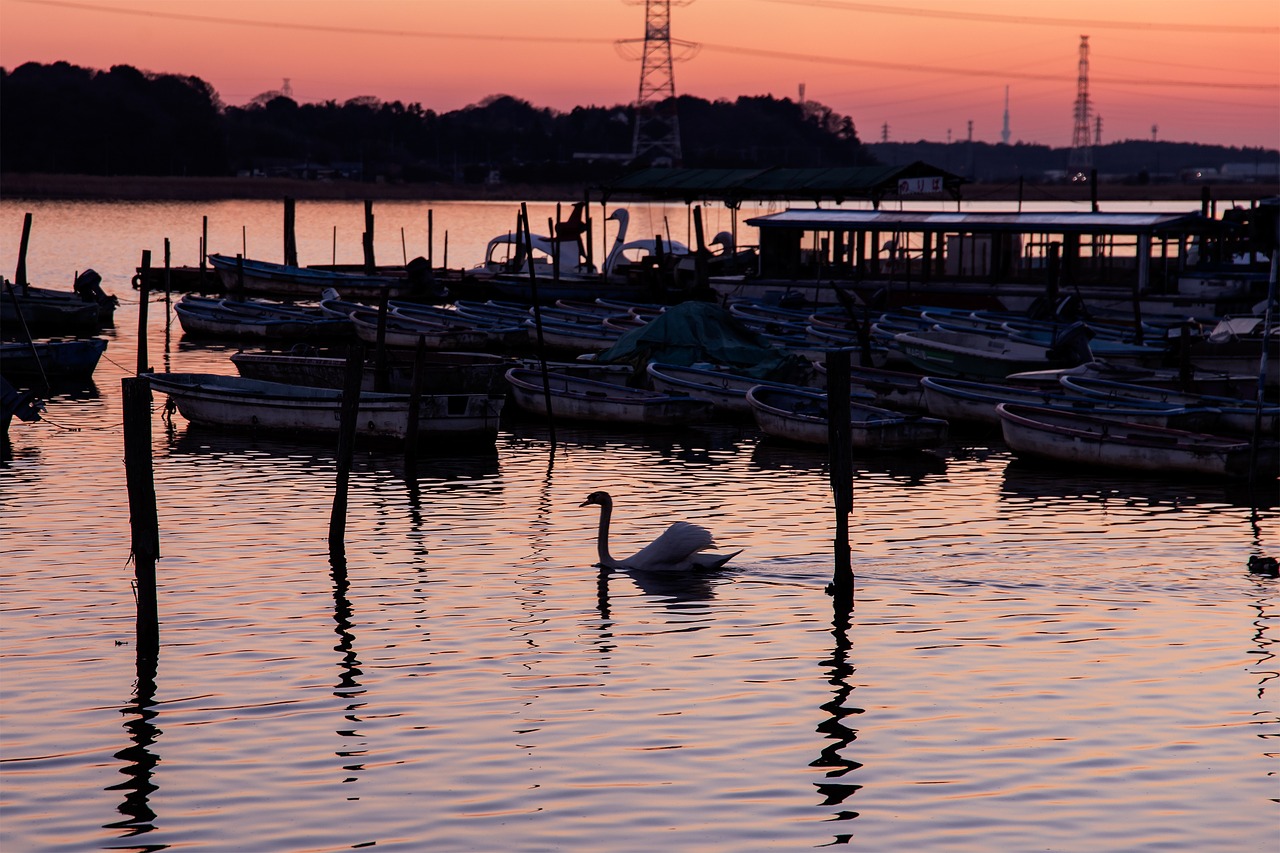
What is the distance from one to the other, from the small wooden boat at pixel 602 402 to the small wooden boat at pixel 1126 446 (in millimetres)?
6220

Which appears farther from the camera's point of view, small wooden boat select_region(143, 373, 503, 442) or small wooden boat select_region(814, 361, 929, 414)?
small wooden boat select_region(814, 361, 929, 414)

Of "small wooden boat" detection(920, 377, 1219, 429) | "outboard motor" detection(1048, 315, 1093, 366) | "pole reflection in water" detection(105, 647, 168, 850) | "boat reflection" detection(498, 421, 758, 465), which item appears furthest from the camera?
"outboard motor" detection(1048, 315, 1093, 366)

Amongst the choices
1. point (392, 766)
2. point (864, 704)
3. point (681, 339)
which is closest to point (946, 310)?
point (681, 339)

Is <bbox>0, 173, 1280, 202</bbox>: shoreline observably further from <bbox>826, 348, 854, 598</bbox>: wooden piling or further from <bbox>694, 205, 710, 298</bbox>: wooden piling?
<bbox>826, 348, 854, 598</bbox>: wooden piling

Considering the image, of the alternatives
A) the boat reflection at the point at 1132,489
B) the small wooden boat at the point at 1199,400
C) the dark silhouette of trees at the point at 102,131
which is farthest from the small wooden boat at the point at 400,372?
the dark silhouette of trees at the point at 102,131

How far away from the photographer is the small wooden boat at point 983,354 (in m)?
35.8

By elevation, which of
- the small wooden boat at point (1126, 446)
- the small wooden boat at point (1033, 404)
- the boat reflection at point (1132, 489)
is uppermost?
A: the small wooden boat at point (1033, 404)

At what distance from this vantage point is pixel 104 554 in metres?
20.6

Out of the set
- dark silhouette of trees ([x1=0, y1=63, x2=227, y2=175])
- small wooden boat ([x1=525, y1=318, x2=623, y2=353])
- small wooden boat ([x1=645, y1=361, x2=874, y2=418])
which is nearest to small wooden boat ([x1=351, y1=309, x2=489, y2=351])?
small wooden boat ([x1=525, y1=318, x2=623, y2=353])

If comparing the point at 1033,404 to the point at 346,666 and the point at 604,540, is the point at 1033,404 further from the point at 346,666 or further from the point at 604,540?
the point at 346,666

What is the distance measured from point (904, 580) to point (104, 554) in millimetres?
9905

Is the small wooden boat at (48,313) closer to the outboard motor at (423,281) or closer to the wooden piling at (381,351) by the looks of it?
the outboard motor at (423,281)

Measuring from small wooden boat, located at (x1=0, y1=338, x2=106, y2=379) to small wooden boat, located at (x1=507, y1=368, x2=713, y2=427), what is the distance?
11.4 m

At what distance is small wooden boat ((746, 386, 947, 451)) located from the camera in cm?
2869
